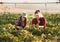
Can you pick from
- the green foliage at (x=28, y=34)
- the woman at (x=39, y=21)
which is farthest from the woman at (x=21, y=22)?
the woman at (x=39, y=21)

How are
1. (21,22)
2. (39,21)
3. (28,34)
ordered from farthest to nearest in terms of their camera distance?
1. (39,21)
2. (21,22)
3. (28,34)

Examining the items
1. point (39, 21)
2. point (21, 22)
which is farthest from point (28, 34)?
point (39, 21)

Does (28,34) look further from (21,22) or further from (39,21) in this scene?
(39,21)

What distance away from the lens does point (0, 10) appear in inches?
756

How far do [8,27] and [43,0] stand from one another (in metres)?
8.57

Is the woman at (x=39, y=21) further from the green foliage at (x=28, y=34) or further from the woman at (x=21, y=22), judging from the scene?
the woman at (x=21, y=22)

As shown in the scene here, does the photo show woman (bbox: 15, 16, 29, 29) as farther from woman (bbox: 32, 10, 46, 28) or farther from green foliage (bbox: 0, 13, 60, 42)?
woman (bbox: 32, 10, 46, 28)

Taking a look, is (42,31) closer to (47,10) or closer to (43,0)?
(47,10)

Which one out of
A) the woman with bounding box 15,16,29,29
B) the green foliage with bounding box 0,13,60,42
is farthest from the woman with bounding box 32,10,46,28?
the woman with bounding box 15,16,29,29

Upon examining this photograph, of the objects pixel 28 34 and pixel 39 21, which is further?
pixel 39 21

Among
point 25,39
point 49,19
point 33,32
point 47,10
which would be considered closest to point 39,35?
point 33,32

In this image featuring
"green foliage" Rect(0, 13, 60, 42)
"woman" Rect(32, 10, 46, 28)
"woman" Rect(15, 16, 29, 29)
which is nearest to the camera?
"green foliage" Rect(0, 13, 60, 42)

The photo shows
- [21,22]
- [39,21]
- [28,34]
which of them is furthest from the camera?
[39,21]

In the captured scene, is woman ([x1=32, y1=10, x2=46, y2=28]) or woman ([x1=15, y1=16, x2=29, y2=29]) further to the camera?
woman ([x1=32, y1=10, x2=46, y2=28])
